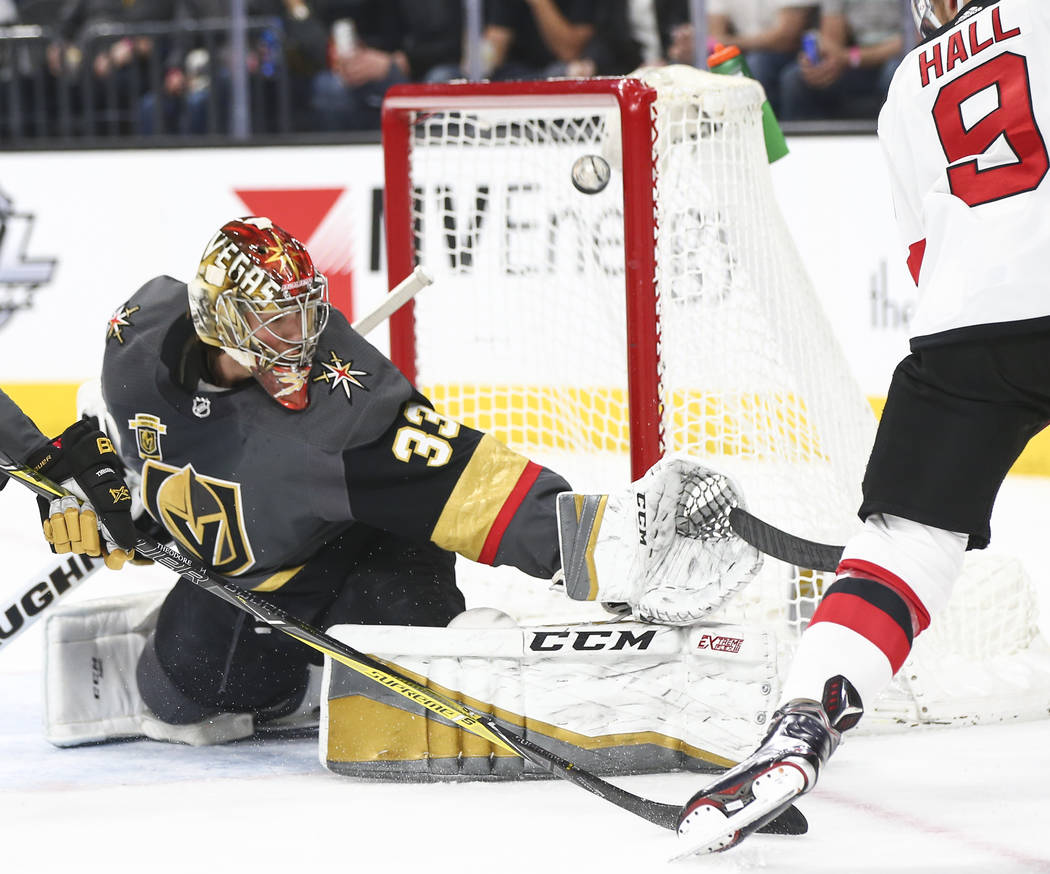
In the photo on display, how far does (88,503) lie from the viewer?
2.27 m

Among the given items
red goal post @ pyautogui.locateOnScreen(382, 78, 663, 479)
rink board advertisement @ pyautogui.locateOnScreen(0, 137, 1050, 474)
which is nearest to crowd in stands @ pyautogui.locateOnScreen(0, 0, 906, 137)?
rink board advertisement @ pyautogui.locateOnScreen(0, 137, 1050, 474)

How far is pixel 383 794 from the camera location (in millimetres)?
2123

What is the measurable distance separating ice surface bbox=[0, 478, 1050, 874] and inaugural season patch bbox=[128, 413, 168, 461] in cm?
42

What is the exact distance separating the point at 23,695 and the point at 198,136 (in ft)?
9.77

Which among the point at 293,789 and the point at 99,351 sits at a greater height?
the point at 99,351

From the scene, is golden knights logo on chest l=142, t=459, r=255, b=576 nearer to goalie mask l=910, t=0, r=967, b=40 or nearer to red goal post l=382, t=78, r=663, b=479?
red goal post l=382, t=78, r=663, b=479

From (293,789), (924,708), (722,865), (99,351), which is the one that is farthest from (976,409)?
(99,351)

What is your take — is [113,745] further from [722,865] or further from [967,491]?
[967,491]

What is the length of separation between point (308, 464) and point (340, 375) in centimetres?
12

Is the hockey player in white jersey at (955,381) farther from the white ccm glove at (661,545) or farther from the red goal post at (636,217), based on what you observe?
the red goal post at (636,217)

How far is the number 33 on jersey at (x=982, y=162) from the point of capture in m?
1.72

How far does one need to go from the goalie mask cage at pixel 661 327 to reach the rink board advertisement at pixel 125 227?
4.93ft

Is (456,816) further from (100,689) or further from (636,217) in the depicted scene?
(636,217)

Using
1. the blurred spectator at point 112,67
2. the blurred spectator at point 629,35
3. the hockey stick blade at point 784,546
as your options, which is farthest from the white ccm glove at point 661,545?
the blurred spectator at point 112,67
